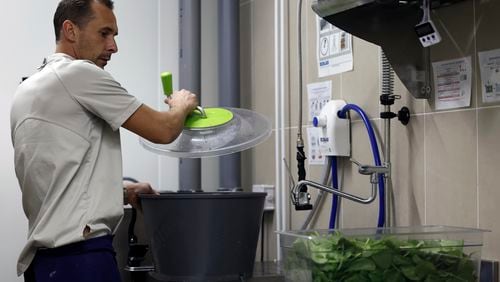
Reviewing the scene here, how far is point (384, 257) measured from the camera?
1304 millimetres

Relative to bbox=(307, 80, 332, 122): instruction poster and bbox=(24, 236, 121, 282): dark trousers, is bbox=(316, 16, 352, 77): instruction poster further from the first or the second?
bbox=(24, 236, 121, 282): dark trousers

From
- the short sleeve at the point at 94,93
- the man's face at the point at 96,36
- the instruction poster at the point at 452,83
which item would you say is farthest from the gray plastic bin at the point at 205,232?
the instruction poster at the point at 452,83

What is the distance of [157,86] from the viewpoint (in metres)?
2.50

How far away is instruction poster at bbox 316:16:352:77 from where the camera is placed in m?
1.96

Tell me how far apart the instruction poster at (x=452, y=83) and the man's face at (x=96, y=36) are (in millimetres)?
880

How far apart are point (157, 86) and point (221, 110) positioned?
2.59ft

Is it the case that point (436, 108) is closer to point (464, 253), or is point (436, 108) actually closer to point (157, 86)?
point (464, 253)

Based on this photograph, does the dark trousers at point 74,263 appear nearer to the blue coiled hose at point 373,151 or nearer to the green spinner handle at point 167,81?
the green spinner handle at point 167,81

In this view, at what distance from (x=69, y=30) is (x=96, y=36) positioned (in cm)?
7

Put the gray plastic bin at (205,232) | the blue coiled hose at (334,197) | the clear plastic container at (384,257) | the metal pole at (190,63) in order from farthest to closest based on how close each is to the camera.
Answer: the metal pole at (190,63)
the blue coiled hose at (334,197)
the gray plastic bin at (205,232)
the clear plastic container at (384,257)

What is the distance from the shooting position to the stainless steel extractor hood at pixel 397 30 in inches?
60.9

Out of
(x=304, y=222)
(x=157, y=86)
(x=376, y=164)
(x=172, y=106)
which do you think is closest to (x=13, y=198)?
(x=157, y=86)

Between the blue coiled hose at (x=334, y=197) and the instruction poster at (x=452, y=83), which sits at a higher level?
the instruction poster at (x=452, y=83)

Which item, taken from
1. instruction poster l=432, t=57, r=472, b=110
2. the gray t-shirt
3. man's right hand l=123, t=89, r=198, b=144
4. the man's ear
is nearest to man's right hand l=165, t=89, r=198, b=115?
man's right hand l=123, t=89, r=198, b=144
